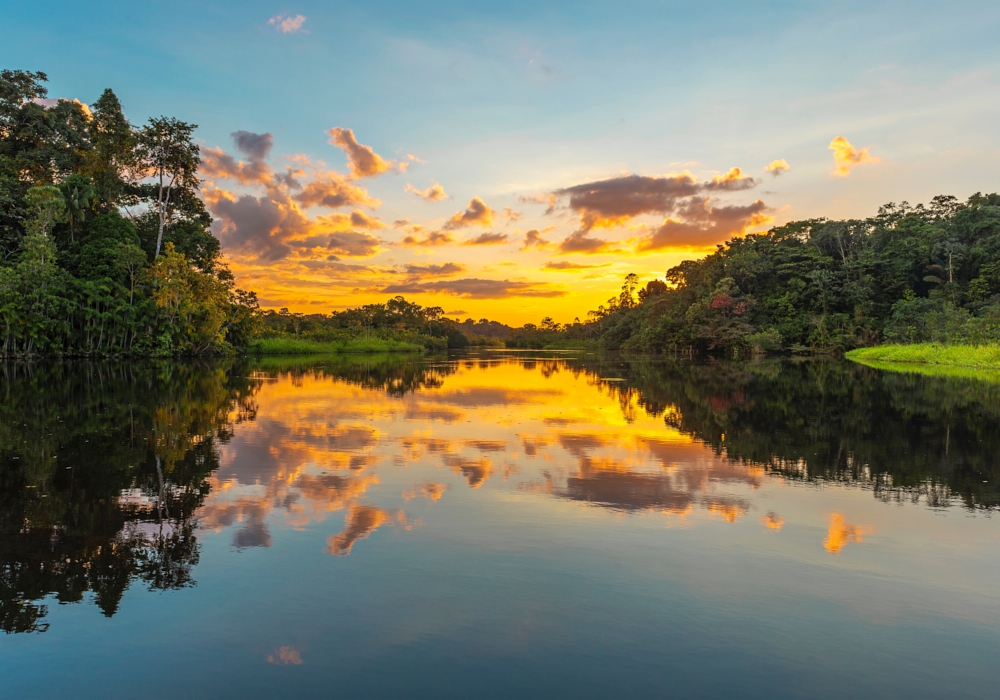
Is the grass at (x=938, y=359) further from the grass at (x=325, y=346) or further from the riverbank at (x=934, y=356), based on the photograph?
the grass at (x=325, y=346)

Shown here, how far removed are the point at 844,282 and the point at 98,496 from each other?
5683 cm

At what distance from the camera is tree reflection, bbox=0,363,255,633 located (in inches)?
173

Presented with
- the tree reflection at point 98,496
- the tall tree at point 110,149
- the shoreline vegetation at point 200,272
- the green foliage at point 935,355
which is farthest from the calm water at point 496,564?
the tall tree at point 110,149

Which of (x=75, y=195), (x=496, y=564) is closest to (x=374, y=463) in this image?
(x=496, y=564)

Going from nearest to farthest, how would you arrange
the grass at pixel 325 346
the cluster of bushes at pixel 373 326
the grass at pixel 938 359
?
the grass at pixel 938 359
the grass at pixel 325 346
the cluster of bushes at pixel 373 326

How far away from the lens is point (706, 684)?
3.19 meters

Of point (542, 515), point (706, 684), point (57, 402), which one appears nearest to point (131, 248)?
point (57, 402)

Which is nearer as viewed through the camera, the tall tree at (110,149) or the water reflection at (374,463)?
the water reflection at (374,463)

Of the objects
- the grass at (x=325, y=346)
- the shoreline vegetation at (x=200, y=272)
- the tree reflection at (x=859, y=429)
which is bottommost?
the tree reflection at (x=859, y=429)

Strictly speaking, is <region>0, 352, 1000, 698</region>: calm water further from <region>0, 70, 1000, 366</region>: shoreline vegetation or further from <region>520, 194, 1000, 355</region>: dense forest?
<region>520, 194, 1000, 355</region>: dense forest

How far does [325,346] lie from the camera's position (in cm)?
6412

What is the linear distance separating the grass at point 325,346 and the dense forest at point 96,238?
43.3 ft

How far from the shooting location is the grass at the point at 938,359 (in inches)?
1108

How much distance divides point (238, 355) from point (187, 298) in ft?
41.7
